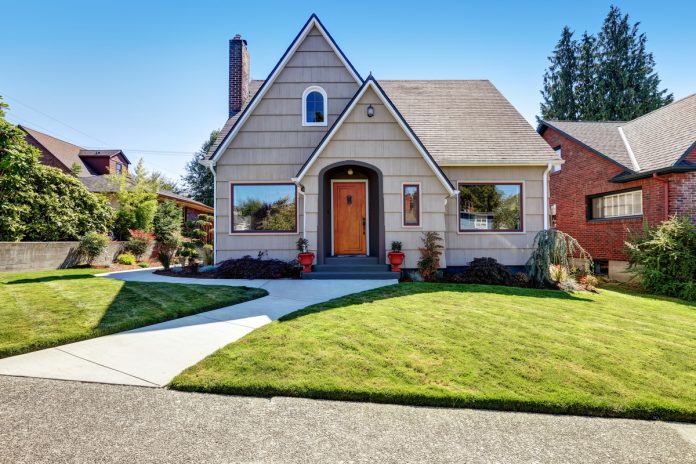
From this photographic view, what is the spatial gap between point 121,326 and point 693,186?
15.2 m

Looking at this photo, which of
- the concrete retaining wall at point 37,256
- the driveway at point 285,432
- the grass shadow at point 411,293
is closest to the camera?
the driveway at point 285,432

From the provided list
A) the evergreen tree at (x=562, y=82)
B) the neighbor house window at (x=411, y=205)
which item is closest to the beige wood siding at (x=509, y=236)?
the neighbor house window at (x=411, y=205)

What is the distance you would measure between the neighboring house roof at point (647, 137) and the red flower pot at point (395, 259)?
29.5 ft

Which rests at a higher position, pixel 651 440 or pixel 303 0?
pixel 303 0

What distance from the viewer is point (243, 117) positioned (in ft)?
34.7

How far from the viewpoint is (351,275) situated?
936cm

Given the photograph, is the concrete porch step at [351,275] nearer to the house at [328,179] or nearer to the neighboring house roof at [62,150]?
the house at [328,179]

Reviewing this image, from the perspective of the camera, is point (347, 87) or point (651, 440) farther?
point (347, 87)

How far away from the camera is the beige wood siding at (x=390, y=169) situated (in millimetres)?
9719

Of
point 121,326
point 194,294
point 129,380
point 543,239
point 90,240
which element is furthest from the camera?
point 90,240

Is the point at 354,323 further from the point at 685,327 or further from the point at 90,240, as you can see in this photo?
the point at 90,240

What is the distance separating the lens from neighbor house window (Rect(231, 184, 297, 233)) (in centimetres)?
1076

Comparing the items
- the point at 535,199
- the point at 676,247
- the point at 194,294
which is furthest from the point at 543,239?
the point at 194,294

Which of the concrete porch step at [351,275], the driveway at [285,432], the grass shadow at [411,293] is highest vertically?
the concrete porch step at [351,275]
